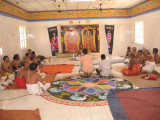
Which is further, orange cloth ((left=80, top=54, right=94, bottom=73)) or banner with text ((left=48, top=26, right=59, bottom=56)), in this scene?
banner with text ((left=48, top=26, right=59, bottom=56))

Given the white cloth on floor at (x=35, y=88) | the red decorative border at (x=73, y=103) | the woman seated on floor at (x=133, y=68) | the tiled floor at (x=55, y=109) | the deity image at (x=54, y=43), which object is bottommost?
the tiled floor at (x=55, y=109)

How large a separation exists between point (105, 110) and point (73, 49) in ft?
27.8

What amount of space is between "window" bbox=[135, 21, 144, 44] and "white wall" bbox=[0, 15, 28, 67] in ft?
24.6

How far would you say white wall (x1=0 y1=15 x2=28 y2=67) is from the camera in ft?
25.7

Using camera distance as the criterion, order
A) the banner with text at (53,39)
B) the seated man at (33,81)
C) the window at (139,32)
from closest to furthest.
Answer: the seated man at (33,81) → the window at (139,32) → the banner with text at (53,39)

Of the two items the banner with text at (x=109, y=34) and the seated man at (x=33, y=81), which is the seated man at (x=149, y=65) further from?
the banner with text at (x=109, y=34)

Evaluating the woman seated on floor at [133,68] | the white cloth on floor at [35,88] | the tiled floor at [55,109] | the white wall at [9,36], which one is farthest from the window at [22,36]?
the woman seated on floor at [133,68]

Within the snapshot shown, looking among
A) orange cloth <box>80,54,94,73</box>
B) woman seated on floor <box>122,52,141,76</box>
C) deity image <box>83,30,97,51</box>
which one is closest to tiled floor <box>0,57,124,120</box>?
orange cloth <box>80,54,94,73</box>

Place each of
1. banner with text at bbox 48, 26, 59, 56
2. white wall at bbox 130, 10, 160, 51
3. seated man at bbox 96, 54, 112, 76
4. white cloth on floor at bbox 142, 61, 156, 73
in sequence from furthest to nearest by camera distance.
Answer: banner with text at bbox 48, 26, 59, 56 → white wall at bbox 130, 10, 160, 51 → white cloth on floor at bbox 142, 61, 156, 73 → seated man at bbox 96, 54, 112, 76

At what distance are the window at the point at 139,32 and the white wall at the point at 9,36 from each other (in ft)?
24.6

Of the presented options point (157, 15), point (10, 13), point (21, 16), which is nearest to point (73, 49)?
point (21, 16)

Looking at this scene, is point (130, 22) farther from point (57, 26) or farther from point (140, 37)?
point (57, 26)

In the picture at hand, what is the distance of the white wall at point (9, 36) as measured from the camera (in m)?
7.84

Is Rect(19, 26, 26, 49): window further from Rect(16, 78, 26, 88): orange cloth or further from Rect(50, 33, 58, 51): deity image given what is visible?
Rect(16, 78, 26, 88): orange cloth
